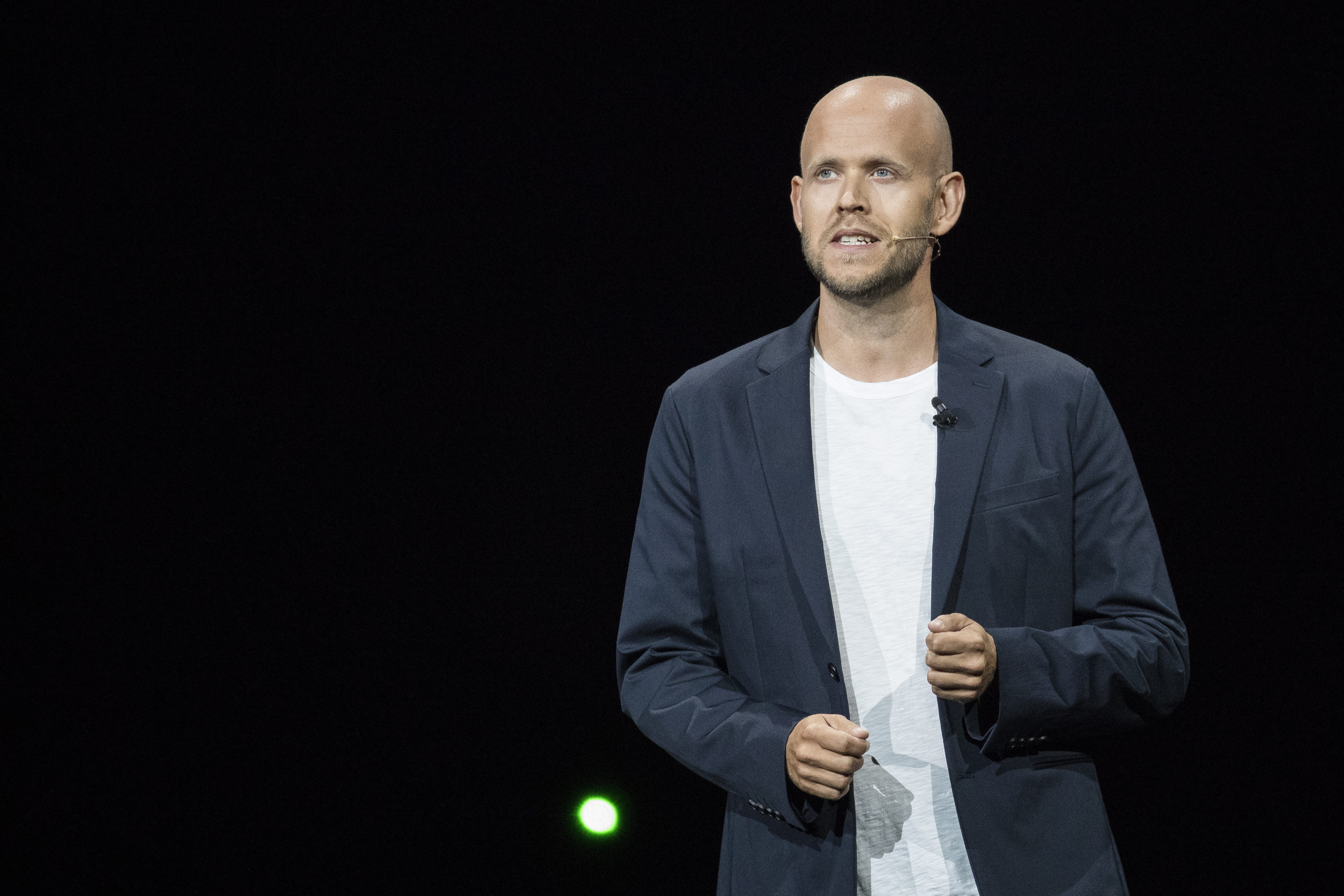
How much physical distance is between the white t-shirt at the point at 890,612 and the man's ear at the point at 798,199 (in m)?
0.25

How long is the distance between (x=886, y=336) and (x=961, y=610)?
387 millimetres

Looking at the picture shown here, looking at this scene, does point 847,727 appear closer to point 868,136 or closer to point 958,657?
point 958,657

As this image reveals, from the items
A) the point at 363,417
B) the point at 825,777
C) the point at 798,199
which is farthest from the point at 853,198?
the point at 363,417

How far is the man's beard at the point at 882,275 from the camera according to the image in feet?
5.31

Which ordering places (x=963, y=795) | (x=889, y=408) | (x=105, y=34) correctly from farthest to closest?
(x=105, y=34), (x=889, y=408), (x=963, y=795)

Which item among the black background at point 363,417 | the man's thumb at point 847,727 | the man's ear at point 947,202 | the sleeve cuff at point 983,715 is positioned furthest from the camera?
the black background at point 363,417

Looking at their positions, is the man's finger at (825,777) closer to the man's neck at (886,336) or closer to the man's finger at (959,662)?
the man's finger at (959,662)

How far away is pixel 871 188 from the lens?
1.64m

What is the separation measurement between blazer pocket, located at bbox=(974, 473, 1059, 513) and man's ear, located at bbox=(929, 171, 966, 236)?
0.38 m

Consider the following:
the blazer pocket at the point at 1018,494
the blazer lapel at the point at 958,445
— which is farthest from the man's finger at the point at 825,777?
the blazer pocket at the point at 1018,494

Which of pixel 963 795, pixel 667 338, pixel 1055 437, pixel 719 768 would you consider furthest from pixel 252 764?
pixel 1055 437

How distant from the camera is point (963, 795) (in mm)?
1479

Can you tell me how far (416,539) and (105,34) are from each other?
122cm

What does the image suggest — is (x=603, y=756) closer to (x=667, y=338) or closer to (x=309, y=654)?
(x=309, y=654)
